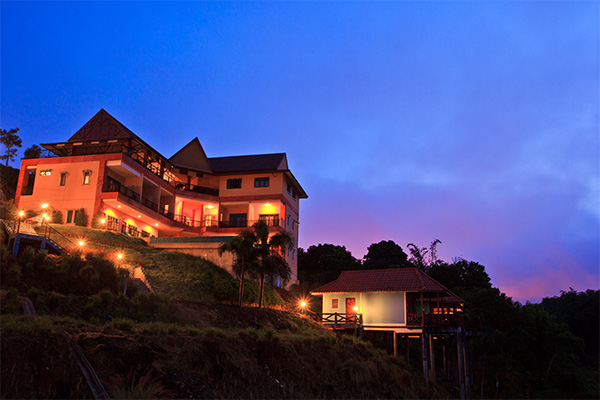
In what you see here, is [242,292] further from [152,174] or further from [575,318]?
[575,318]

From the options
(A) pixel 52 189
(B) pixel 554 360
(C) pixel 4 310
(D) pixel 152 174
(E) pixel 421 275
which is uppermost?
(D) pixel 152 174

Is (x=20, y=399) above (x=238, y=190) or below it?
below

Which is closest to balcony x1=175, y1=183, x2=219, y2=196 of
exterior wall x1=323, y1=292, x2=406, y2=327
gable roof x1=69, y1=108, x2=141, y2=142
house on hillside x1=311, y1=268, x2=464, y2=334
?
gable roof x1=69, y1=108, x2=141, y2=142

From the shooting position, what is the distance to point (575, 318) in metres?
59.3

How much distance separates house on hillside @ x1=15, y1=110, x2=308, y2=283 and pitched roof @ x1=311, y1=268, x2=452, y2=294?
562 cm

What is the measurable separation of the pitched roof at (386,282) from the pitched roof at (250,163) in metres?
19.1

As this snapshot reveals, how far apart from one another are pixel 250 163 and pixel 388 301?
27.2 metres

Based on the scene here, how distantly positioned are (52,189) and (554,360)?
46.5 m

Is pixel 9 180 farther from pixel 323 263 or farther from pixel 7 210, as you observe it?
pixel 323 263

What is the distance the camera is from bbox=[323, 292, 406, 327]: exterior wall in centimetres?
3312

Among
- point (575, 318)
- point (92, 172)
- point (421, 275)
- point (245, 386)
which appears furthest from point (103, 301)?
point (575, 318)

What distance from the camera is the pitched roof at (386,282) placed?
32.6 meters

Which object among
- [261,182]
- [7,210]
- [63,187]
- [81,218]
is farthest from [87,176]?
[261,182]

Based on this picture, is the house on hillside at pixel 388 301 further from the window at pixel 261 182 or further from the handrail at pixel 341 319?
the window at pixel 261 182
